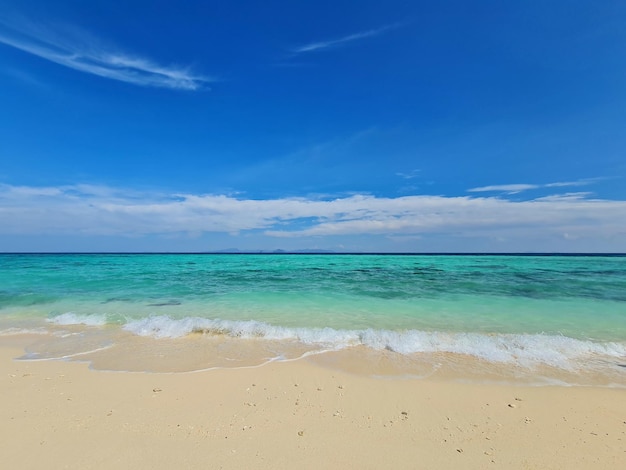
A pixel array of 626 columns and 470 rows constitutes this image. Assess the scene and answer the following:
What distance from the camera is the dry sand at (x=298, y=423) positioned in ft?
9.42

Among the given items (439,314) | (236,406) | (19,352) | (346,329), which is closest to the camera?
(236,406)

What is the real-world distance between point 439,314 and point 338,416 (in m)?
6.69

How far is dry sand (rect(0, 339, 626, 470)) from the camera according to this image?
9.42 ft

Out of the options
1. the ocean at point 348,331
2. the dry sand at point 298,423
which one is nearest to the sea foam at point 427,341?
the ocean at point 348,331

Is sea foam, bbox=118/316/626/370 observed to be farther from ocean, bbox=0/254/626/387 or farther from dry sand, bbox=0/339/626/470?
dry sand, bbox=0/339/626/470

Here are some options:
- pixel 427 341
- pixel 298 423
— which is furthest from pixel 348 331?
pixel 298 423

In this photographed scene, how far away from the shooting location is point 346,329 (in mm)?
7594

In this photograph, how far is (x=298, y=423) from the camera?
3.48 meters

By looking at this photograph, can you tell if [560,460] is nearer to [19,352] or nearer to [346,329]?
[346,329]

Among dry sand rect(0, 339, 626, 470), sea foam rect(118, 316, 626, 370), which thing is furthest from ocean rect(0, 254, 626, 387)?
dry sand rect(0, 339, 626, 470)

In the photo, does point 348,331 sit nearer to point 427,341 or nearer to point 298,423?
point 427,341

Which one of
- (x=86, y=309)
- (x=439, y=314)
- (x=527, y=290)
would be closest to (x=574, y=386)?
(x=439, y=314)

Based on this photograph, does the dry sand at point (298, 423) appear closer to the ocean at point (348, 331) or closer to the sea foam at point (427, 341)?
the ocean at point (348, 331)

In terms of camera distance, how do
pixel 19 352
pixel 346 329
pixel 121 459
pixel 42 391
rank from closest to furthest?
pixel 121 459, pixel 42 391, pixel 19 352, pixel 346 329
